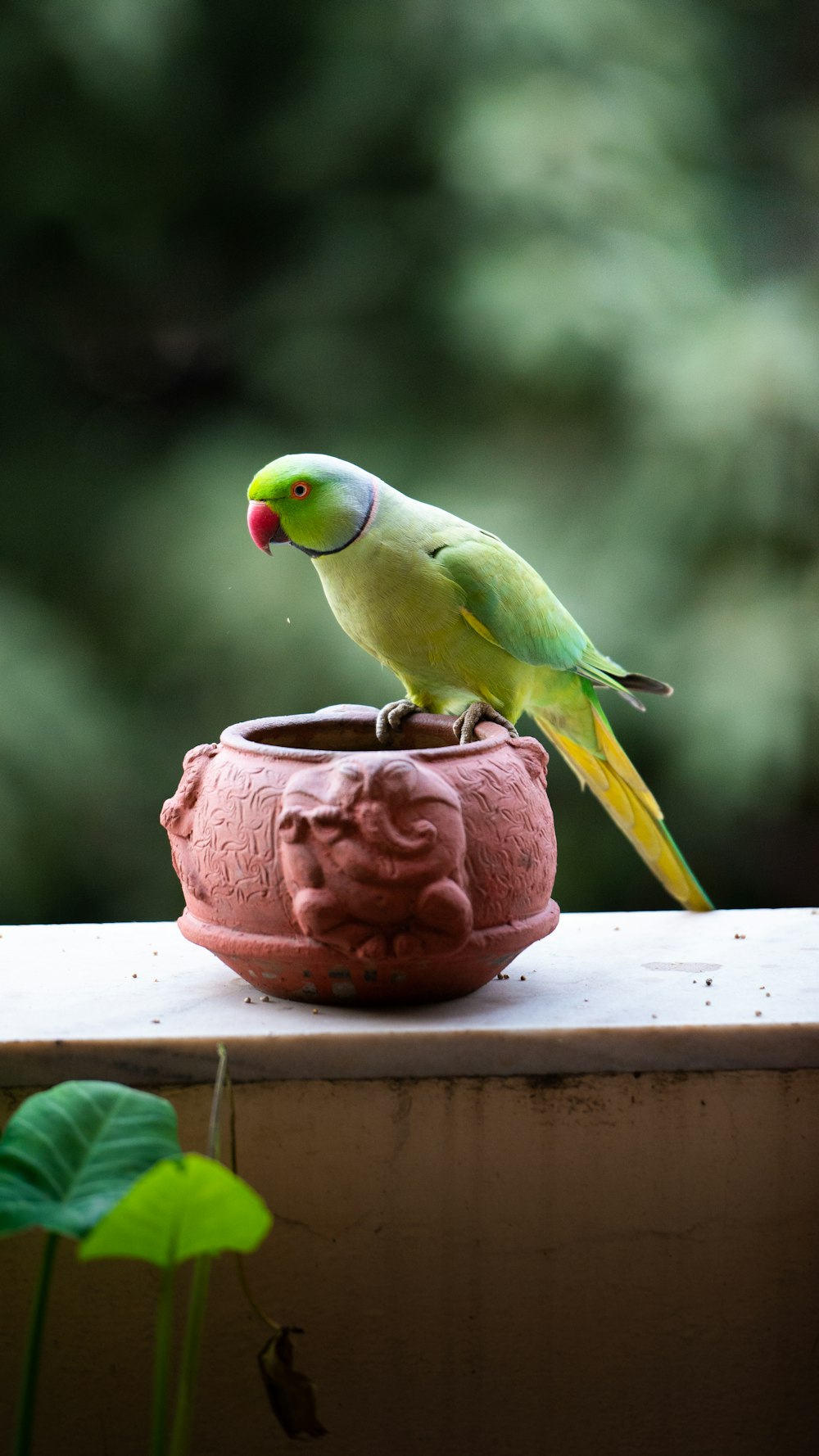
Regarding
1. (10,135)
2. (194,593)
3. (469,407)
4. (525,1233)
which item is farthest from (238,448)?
(525,1233)

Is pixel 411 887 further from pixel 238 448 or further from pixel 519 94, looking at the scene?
pixel 519 94

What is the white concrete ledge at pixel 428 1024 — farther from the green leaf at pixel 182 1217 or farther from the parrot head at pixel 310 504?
the parrot head at pixel 310 504

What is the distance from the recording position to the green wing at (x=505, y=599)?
147cm

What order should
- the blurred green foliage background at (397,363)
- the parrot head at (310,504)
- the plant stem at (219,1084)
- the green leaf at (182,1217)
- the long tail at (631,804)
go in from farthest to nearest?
the blurred green foliage background at (397,363) < the long tail at (631,804) < the parrot head at (310,504) < the plant stem at (219,1084) < the green leaf at (182,1217)

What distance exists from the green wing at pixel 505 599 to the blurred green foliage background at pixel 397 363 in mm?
929

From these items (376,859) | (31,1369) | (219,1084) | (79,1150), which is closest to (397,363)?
(376,859)

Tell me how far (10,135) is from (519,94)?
1004 millimetres

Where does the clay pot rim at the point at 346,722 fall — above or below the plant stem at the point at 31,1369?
above

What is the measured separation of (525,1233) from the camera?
1.23m

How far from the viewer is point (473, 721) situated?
1.49m

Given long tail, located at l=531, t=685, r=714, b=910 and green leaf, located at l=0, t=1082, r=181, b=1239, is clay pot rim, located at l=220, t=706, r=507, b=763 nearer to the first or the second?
long tail, located at l=531, t=685, r=714, b=910

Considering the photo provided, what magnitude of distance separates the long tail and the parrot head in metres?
0.44

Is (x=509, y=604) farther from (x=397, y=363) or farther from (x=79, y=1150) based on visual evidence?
(x=397, y=363)

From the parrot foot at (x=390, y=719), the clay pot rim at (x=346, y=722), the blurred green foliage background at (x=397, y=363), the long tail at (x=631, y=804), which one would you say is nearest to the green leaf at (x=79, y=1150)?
the clay pot rim at (x=346, y=722)
